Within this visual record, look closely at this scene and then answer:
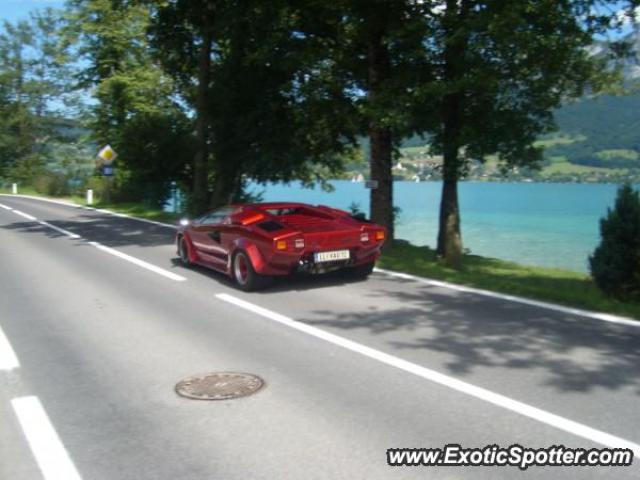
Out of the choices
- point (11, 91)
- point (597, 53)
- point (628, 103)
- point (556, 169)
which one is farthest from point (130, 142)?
point (628, 103)

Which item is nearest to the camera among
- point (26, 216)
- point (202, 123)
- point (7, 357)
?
point (7, 357)

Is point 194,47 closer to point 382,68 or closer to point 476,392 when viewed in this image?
point 382,68

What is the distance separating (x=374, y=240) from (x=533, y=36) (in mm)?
5459

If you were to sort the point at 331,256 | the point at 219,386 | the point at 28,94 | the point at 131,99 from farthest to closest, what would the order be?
1. the point at 28,94
2. the point at 131,99
3. the point at 331,256
4. the point at 219,386

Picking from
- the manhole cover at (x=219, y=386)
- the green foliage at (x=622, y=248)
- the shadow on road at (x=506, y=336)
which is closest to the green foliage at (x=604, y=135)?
the green foliage at (x=622, y=248)

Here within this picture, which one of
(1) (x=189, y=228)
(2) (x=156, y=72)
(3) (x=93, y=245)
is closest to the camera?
(1) (x=189, y=228)

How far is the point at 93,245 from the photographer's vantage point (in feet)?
51.8

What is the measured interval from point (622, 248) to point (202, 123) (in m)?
16.8

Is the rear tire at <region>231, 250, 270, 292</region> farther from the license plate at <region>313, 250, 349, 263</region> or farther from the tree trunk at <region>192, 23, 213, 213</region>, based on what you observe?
the tree trunk at <region>192, 23, 213, 213</region>

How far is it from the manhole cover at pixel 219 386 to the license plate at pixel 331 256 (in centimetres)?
387

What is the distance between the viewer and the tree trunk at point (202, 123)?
71.7 feet

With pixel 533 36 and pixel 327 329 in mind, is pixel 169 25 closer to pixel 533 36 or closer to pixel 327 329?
pixel 533 36

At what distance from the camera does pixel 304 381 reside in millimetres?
5246

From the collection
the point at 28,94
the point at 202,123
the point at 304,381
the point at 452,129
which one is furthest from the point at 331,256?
the point at 28,94
